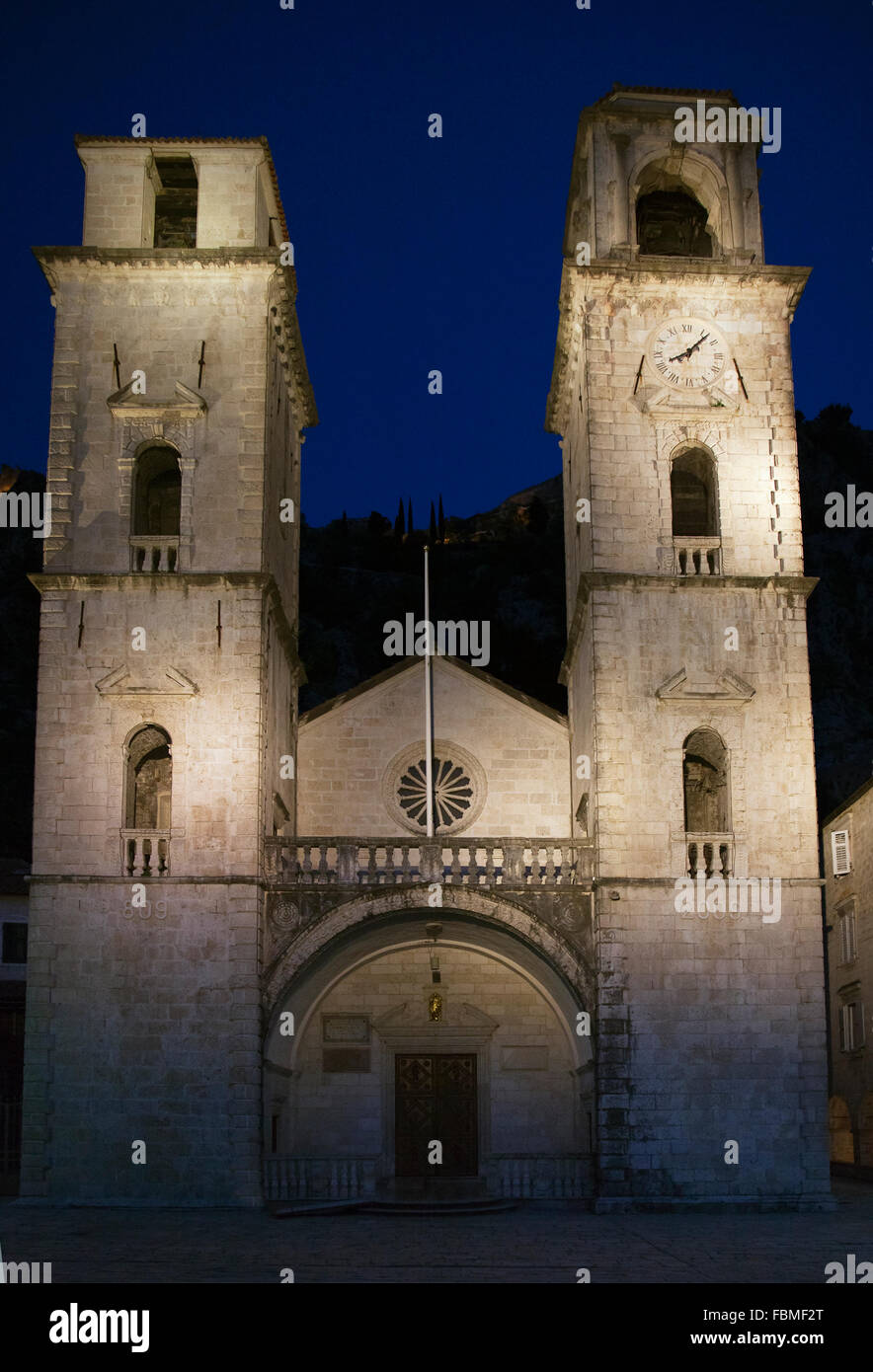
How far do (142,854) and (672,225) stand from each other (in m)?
14.9

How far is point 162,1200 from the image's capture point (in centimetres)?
2122

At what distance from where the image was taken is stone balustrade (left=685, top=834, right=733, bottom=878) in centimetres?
2292

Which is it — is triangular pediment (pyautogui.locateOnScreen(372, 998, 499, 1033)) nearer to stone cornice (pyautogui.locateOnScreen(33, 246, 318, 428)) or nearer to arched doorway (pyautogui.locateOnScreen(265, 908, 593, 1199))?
arched doorway (pyautogui.locateOnScreen(265, 908, 593, 1199))

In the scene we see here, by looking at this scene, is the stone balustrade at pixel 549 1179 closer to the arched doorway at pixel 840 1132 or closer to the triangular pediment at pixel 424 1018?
the triangular pediment at pixel 424 1018

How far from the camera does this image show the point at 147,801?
25.6 meters

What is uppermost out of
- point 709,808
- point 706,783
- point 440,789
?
point 440,789

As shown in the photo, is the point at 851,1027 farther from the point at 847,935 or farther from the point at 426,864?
the point at 426,864

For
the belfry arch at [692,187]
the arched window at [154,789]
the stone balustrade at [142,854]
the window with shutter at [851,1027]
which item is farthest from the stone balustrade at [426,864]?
the window with shutter at [851,1027]

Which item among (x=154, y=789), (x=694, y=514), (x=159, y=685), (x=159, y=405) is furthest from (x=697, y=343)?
(x=154, y=789)

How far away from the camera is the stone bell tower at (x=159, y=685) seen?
21.6 m

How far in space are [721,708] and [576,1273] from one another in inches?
428

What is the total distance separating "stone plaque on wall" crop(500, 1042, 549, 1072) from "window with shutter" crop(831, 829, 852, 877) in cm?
1083
